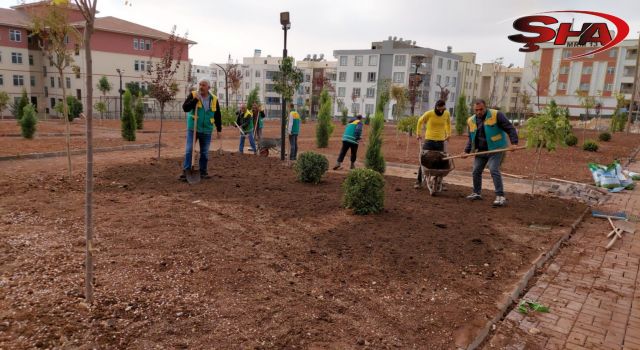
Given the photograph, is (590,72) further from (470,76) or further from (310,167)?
(310,167)

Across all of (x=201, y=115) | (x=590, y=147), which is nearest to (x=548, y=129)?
(x=201, y=115)

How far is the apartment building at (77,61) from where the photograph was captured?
42.2 m

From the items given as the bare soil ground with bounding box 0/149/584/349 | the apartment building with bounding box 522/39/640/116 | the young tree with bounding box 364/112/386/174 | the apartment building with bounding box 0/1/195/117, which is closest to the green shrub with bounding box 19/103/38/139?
the bare soil ground with bounding box 0/149/584/349

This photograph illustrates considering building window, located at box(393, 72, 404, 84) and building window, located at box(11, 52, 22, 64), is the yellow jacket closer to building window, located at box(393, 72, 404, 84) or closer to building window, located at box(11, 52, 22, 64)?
building window, located at box(11, 52, 22, 64)

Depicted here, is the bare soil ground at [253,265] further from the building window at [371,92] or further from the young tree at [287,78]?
the building window at [371,92]

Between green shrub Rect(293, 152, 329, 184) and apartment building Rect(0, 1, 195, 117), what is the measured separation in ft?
121

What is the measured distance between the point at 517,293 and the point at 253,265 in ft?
8.31

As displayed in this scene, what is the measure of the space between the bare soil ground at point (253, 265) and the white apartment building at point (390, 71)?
5497cm

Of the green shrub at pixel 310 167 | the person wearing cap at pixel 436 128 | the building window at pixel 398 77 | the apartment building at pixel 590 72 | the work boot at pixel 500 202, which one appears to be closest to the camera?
the work boot at pixel 500 202

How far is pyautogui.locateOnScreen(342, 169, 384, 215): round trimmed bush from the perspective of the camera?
612 centimetres

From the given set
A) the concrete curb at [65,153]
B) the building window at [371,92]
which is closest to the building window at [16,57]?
the concrete curb at [65,153]

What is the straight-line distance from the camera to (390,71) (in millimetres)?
63094

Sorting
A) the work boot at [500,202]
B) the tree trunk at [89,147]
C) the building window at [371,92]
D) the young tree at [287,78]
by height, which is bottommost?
the work boot at [500,202]

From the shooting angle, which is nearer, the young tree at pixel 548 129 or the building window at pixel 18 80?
the young tree at pixel 548 129
